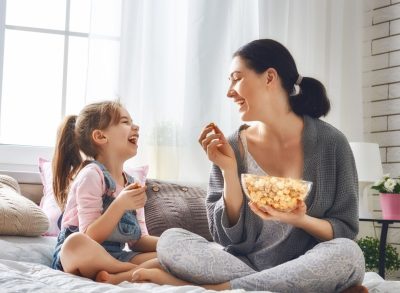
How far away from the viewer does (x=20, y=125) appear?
334cm

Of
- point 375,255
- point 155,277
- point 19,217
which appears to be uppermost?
point 19,217

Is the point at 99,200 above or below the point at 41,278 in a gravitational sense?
above

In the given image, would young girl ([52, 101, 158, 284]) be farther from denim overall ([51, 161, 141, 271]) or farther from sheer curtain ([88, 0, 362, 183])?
sheer curtain ([88, 0, 362, 183])

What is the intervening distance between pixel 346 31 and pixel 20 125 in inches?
73.2

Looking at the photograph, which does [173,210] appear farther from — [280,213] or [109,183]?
[280,213]

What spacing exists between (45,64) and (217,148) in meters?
1.68

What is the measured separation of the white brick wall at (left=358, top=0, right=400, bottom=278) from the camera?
3707mm

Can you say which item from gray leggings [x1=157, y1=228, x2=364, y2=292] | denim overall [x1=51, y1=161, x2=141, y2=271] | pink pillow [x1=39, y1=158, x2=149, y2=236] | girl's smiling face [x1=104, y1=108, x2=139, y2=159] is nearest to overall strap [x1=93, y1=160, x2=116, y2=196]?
denim overall [x1=51, y1=161, x2=141, y2=271]

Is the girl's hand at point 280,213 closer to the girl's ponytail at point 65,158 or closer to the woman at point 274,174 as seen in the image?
the woman at point 274,174

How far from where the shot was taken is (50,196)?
2691 millimetres

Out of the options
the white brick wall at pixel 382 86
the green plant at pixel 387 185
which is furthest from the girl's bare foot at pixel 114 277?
the white brick wall at pixel 382 86

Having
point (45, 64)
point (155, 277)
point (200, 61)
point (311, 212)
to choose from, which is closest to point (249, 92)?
point (311, 212)

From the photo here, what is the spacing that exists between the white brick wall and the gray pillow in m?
1.34

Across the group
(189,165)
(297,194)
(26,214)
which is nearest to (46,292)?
(297,194)
